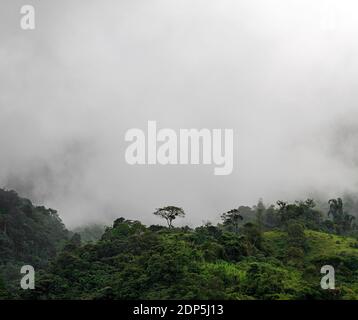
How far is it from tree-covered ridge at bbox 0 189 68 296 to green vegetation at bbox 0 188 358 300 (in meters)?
25.5

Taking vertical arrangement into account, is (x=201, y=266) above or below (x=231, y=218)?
below

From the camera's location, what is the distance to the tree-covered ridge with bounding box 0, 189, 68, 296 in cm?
8319

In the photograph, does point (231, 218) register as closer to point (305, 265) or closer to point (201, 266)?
point (305, 265)

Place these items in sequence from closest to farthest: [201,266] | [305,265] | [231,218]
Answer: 1. [201,266]
2. [305,265]
3. [231,218]

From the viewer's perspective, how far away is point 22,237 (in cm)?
9000

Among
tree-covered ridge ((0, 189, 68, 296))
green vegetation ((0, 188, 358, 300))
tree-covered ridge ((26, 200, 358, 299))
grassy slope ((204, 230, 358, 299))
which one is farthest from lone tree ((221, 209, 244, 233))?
tree-covered ridge ((0, 189, 68, 296))

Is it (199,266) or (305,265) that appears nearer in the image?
(199,266)

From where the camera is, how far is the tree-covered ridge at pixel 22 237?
8319 cm

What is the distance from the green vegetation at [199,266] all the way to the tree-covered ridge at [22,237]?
25.5 m

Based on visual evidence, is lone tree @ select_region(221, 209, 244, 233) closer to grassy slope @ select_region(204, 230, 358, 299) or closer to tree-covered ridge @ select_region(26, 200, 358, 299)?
grassy slope @ select_region(204, 230, 358, 299)

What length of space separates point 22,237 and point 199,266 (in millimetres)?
52309

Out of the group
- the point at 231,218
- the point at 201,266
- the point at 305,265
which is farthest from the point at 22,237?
the point at 305,265
